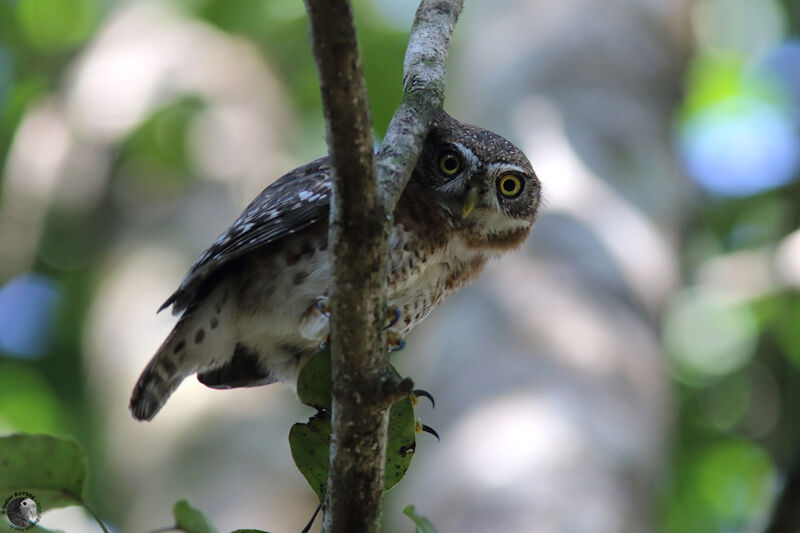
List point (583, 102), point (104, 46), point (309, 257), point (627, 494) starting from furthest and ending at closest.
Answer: point (104, 46) < point (583, 102) < point (627, 494) < point (309, 257)

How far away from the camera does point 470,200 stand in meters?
3.68

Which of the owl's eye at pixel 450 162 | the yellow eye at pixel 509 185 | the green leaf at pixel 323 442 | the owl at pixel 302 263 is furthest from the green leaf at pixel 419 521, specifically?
the yellow eye at pixel 509 185

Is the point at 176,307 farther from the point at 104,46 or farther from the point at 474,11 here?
the point at 474,11

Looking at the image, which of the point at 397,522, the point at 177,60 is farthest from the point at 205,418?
the point at 177,60

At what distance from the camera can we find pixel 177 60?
25.2 ft

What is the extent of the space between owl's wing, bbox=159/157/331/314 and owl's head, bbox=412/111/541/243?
0.43 meters

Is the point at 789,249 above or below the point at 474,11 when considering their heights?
below

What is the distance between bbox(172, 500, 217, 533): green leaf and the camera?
1.88 m

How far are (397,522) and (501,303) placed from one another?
1784mm

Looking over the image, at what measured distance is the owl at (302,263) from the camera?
3.39 metres

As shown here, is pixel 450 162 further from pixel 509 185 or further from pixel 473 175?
pixel 509 185

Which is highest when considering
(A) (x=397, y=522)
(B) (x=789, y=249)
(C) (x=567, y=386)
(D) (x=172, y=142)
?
(D) (x=172, y=142)

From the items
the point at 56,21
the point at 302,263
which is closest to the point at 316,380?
the point at 302,263

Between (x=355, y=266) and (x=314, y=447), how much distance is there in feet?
1.73
